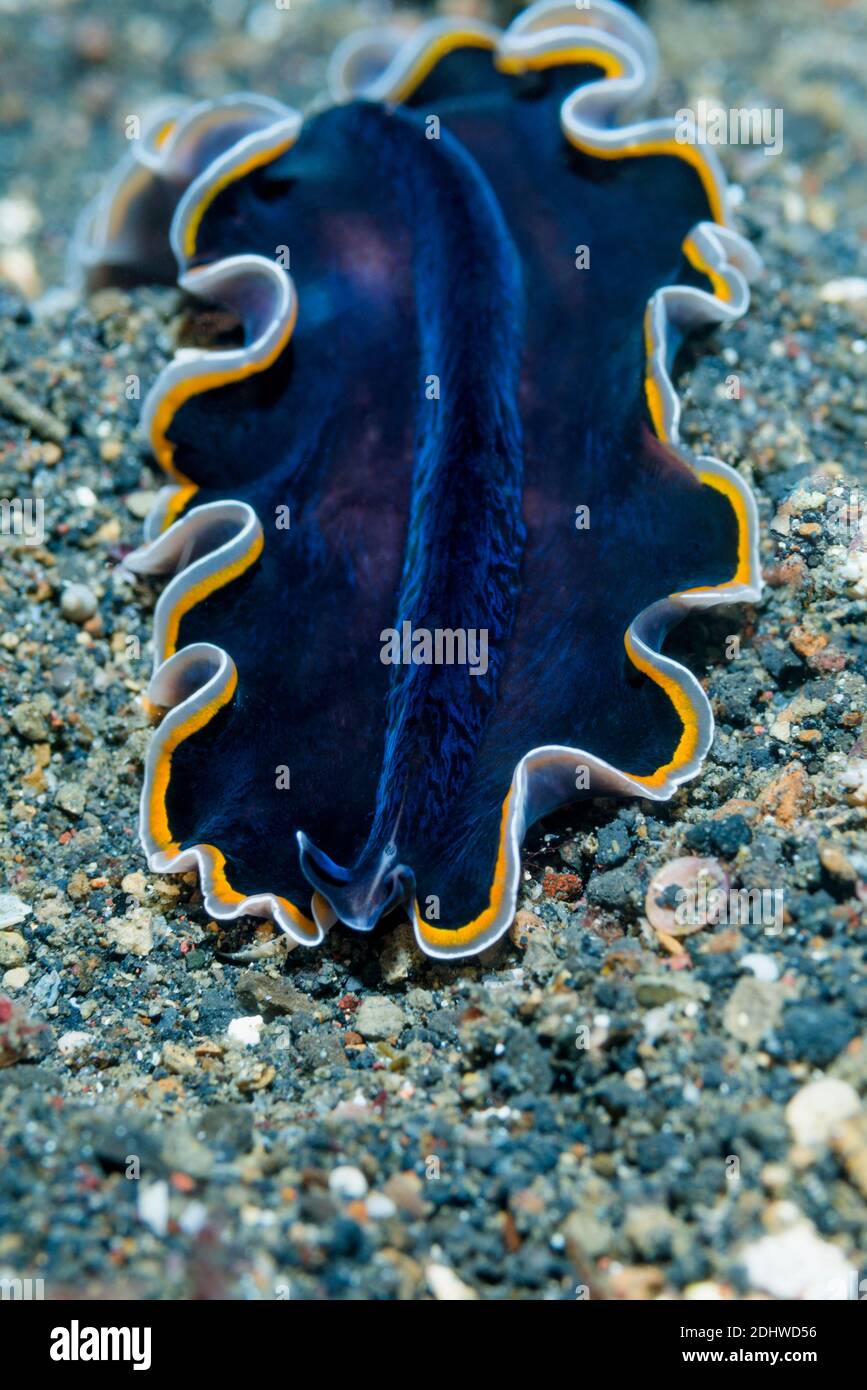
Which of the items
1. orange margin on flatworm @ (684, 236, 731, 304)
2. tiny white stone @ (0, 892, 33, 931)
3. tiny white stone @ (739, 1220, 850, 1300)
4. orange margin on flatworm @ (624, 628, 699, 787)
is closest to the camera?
tiny white stone @ (739, 1220, 850, 1300)

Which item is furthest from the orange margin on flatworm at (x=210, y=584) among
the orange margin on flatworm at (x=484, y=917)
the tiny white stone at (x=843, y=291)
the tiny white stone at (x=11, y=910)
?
the tiny white stone at (x=843, y=291)

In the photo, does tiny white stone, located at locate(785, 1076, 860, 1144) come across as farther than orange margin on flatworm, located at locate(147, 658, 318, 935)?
No

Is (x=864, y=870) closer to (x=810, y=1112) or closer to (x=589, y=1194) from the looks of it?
(x=810, y=1112)

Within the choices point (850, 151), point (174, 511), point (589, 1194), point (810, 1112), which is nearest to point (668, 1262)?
point (589, 1194)

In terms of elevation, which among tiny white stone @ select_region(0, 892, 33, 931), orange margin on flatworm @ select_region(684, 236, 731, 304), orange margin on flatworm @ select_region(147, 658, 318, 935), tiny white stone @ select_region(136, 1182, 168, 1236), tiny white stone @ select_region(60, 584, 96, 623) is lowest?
tiny white stone @ select_region(136, 1182, 168, 1236)

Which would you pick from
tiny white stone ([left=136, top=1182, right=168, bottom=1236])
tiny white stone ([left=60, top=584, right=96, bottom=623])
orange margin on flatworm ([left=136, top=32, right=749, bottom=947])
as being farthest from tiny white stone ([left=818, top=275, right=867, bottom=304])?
tiny white stone ([left=136, top=1182, right=168, bottom=1236])

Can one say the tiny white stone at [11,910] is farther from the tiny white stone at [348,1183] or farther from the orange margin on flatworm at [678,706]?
the orange margin on flatworm at [678,706]

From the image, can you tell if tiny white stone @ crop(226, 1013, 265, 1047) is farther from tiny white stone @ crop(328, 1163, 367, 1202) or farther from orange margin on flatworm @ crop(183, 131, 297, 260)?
orange margin on flatworm @ crop(183, 131, 297, 260)

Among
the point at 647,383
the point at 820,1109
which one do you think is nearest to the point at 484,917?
the point at 820,1109
